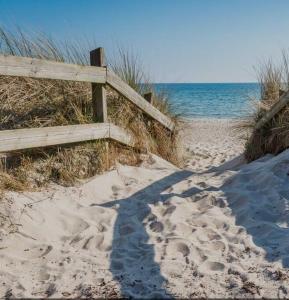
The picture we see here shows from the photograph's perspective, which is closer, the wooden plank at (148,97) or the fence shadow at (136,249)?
the fence shadow at (136,249)

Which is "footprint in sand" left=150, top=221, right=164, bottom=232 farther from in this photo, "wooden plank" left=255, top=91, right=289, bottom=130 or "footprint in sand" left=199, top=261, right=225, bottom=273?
"wooden plank" left=255, top=91, right=289, bottom=130

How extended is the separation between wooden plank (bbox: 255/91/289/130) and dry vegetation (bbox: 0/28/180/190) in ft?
4.69

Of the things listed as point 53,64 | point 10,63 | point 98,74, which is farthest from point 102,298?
point 98,74

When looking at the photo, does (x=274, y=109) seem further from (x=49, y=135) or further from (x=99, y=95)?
(x=49, y=135)

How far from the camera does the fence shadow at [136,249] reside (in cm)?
264

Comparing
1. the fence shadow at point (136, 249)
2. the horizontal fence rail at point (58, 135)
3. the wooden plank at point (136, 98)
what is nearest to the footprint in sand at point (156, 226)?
the fence shadow at point (136, 249)

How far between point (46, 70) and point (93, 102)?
987 millimetres

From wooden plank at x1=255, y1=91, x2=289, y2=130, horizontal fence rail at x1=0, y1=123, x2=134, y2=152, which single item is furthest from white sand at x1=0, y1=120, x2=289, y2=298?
wooden plank at x1=255, y1=91, x2=289, y2=130

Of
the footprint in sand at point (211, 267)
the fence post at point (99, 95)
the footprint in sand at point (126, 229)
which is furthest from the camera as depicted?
the fence post at point (99, 95)

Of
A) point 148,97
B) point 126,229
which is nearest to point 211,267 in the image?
point 126,229

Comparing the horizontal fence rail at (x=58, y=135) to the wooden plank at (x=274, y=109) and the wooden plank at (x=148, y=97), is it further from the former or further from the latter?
the wooden plank at (x=274, y=109)

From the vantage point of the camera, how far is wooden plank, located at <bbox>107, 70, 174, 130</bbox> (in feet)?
16.9

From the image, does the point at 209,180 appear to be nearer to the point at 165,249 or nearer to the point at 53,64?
the point at 165,249

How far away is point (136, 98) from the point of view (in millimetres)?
5633
